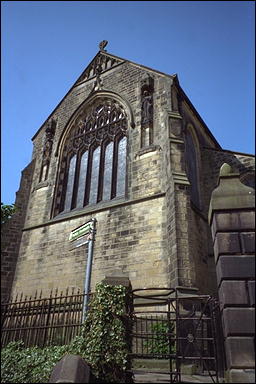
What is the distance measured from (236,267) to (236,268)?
12 mm

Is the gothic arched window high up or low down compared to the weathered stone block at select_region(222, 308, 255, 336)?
up

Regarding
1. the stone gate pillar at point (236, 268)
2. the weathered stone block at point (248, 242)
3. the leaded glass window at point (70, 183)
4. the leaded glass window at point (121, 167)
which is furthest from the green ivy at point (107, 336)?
the leaded glass window at point (70, 183)

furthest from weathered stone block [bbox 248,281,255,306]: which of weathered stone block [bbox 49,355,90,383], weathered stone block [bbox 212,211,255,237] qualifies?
weathered stone block [bbox 49,355,90,383]

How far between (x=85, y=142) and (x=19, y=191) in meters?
3.67

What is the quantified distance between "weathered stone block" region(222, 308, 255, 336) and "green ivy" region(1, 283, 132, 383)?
2015 millimetres

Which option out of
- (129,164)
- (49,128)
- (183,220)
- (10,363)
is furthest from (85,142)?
(10,363)

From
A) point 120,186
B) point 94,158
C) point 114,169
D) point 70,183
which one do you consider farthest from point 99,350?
point 94,158

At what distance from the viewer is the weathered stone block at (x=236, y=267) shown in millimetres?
3884

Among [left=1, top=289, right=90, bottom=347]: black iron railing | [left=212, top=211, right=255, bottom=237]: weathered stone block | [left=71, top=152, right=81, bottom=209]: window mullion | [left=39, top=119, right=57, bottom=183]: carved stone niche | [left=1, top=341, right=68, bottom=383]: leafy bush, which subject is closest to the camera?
[left=212, top=211, right=255, bottom=237]: weathered stone block

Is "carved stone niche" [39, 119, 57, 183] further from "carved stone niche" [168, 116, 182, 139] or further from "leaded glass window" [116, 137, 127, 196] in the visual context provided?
"carved stone niche" [168, 116, 182, 139]

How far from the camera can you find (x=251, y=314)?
3695 mm

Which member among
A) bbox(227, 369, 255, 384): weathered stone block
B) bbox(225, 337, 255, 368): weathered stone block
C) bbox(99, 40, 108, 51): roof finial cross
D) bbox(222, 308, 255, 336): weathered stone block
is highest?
bbox(99, 40, 108, 51): roof finial cross

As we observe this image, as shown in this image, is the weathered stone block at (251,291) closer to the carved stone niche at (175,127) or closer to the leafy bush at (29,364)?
the leafy bush at (29,364)

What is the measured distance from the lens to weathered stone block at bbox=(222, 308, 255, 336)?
12.0ft
